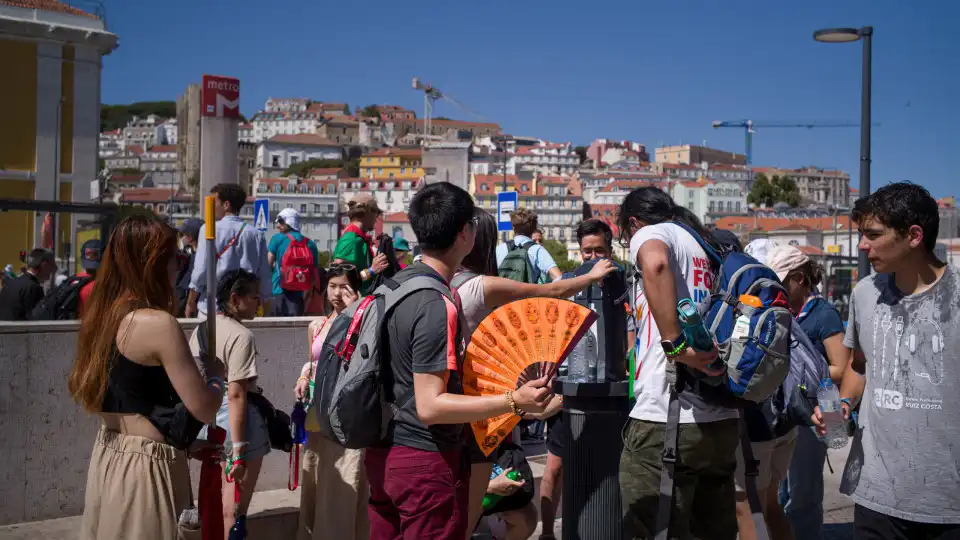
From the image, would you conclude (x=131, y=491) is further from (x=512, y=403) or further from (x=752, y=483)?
(x=752, y=483)

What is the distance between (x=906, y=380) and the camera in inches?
155

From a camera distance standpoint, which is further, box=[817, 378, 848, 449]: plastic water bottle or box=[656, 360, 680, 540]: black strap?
box=[817, 378, 848, 449]: plastic water bottle

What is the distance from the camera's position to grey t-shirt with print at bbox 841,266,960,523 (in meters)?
3.83

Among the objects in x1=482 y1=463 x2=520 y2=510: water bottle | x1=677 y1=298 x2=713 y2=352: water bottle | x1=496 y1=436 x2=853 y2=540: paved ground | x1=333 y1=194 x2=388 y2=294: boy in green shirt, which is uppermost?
x1=333 y1=194 x2=388 y2=294: boy in green shirt

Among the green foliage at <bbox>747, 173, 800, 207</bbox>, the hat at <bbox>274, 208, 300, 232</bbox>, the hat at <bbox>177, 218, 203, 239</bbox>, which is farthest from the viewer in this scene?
the green foliage at <bbox>747, 173, 800, 207</bbox>

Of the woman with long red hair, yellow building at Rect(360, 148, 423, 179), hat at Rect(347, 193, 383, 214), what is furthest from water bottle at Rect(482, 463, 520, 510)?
yellow building at Rect(360, 148, 423, 179)

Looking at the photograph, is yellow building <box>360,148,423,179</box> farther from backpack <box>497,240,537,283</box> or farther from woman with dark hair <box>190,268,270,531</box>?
woman with dark hair <box>190,268,270,531</box>

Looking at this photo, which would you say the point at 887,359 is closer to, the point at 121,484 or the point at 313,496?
the point at 121,484

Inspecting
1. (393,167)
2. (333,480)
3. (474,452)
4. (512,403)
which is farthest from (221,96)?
(393,167)

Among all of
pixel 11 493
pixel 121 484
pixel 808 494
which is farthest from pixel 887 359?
pixel 11 493

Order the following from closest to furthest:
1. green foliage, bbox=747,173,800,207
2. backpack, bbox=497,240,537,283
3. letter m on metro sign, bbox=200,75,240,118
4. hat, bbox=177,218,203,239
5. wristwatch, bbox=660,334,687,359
Result: wristwatch, bbox=660,334,687,359 < backpack, bbox=497,240,537,283 < hat, bbox=177,218,203,239 < letter m on metro sign, bbox=200,75,240,118 < green foliage, bbox=747,173,800,207

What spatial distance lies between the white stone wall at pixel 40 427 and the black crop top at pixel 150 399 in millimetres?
2649

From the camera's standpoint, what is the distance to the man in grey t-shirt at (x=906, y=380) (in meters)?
3.84

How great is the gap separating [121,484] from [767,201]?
500 ft
